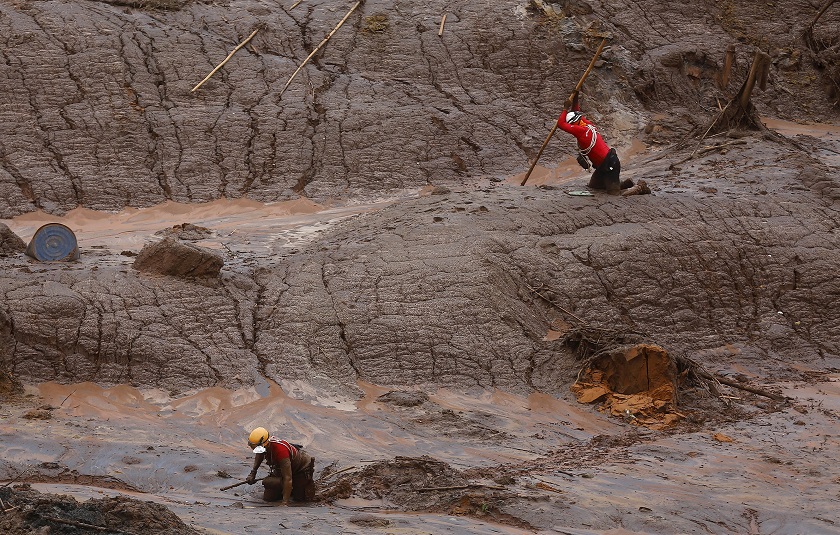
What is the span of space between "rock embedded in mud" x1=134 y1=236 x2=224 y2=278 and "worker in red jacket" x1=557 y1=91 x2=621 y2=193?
14.9 feet

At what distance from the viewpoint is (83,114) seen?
1426cm

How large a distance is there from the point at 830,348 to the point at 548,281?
302 centimetres

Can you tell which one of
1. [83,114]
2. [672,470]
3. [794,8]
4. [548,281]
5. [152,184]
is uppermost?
[794,8]

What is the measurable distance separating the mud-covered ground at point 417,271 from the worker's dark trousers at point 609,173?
36cm

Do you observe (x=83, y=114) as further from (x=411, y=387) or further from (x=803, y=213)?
(x=803, y=213)

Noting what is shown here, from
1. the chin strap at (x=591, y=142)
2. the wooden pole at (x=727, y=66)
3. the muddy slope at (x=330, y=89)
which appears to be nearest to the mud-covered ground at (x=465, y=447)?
the chin strap at (x=591, y=142)

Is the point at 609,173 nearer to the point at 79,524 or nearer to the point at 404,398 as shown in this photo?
the point at 404,398

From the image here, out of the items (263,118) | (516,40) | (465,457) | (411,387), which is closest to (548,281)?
(411,387)

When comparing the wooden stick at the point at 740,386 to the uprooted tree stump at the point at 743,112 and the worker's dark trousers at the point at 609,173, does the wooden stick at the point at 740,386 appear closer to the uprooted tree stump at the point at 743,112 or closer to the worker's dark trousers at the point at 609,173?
the worker's dark trousers at the point at 609,173

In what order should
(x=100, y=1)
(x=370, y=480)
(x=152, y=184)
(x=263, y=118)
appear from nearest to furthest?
(x=370, y=480) < (x=152, y=184) < (x=263, y=118) < (x=100, y=1)

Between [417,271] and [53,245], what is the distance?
343 centimetres

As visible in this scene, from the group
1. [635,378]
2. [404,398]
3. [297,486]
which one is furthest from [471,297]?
[297,486]

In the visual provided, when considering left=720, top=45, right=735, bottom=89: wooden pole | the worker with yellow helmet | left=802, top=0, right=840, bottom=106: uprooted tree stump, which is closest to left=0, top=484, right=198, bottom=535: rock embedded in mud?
the worker with yellow helmet

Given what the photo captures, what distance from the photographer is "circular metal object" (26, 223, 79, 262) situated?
10.1 meters
